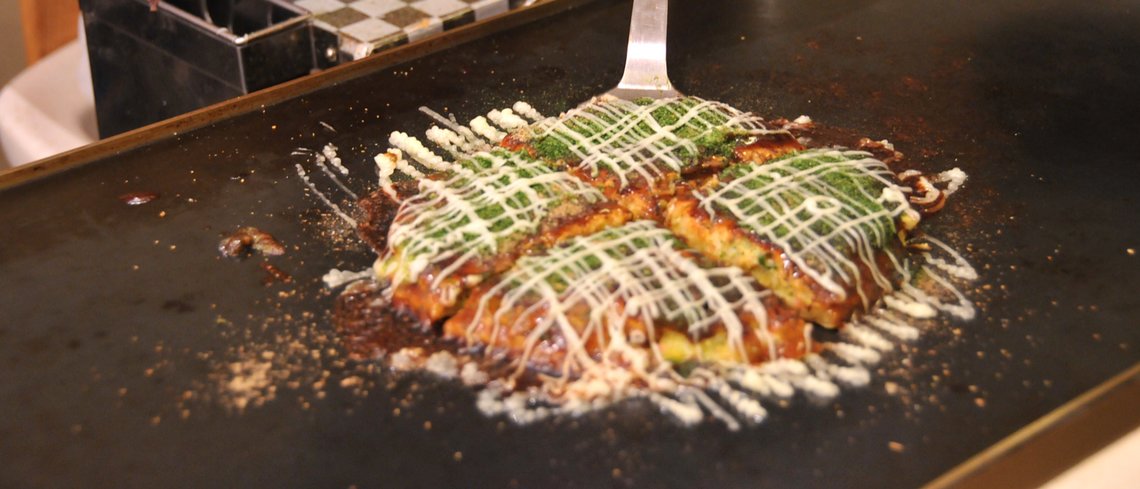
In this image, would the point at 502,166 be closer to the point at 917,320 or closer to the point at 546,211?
the point at 546,211

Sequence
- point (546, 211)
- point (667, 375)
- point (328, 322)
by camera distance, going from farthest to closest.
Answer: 1. point (546, 211)
2. point (328, 322)
3. point (667, 375)

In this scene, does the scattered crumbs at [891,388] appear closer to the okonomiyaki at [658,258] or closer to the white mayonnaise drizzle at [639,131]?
the okonomiyaki at [658,258]

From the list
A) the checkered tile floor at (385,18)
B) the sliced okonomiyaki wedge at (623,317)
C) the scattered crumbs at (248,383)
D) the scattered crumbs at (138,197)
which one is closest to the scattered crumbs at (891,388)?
the sliced okonomiyaki wedge at (623,317)

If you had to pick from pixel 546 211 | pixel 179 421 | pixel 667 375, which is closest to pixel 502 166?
pixel 546 211

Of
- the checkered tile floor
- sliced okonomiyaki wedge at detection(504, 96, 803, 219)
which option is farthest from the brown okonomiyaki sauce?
the checkered tile floor

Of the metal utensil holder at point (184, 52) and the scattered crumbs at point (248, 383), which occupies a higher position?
the metal utensil holder at point (184, 52)

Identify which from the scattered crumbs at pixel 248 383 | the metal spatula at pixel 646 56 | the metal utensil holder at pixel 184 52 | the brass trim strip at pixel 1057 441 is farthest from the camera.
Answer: the metal utensil holder at pixel 184 52
